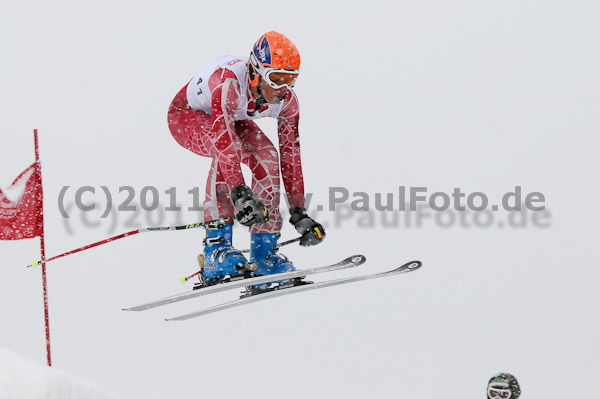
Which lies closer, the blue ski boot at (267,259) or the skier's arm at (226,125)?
the skier's arm at (226,125)

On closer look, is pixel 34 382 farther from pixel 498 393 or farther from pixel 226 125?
pixel 226 125

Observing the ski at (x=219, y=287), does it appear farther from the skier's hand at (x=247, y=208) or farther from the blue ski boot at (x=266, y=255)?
the skier's hand at (x=247, y=208)

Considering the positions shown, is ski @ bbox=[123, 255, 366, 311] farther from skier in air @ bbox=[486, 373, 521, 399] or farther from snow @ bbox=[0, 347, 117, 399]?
skier in air @ bbox=[486, 373, 521, 399]

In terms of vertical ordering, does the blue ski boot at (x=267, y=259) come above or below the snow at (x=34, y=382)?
above

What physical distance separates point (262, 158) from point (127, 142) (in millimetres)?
6497

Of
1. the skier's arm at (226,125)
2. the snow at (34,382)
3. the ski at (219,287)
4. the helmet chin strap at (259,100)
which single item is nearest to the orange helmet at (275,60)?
the helmet chin strap at (259,100)

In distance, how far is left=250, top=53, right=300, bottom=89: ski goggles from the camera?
216 inches

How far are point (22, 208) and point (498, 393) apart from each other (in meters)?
3.70

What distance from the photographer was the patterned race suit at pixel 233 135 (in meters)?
5.70

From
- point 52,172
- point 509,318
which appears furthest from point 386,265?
point 52,172

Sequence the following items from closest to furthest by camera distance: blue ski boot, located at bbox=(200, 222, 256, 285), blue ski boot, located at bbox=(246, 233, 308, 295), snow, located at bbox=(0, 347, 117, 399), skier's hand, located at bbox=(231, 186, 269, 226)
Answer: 1. snow, located at bbox=(0, 347, 117, 399)
2. skier's hand, located at bbox=(231, 186, 269, 226)
3. blue ski boot, located at bbox=(200, 222, 256, 285)
4. blue ski boot, located at bbox=(246, 233, 308, 295)

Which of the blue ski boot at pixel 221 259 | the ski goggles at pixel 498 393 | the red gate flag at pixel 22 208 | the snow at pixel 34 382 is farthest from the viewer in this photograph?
the red gate flag at pixel 22 208

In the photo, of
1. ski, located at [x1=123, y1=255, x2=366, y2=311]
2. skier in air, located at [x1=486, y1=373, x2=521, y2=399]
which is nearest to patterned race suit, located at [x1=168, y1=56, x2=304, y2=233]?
ski, located at [x1=123, y1=255, x2=366, y2=311]

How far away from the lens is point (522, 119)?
14641 mm
